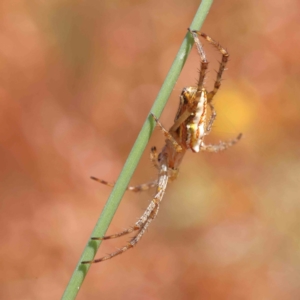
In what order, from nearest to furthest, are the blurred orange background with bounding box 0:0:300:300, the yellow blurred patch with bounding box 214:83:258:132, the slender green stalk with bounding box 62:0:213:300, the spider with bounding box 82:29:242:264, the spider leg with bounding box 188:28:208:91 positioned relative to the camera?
1. the slender green stalk with bounding box 62:0:213:300
2. the spider leg with bounding box 188:28:208:91
3. the spider with bounding box 82:29:242:264
4. the blurred orange background with bounding box 0:0:300:300
5. the yellow blurred patch with bounding box 214:83:258:132

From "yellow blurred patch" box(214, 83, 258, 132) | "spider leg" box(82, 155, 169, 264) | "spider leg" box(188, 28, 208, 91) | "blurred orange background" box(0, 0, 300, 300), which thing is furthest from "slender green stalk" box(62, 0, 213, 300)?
"yellow blurred patch" box(214, 83, 258, 132)

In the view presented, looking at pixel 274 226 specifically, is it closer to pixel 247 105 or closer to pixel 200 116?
pixel 247 105

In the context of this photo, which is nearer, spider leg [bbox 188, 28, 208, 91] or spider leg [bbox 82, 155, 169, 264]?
spider leg [bbox 188, 28, 208, 91]

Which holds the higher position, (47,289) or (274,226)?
(274,226)

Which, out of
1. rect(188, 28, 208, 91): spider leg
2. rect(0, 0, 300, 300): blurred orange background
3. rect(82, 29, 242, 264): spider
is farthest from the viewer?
rect(0, 0, 300, 300): blurred orange background

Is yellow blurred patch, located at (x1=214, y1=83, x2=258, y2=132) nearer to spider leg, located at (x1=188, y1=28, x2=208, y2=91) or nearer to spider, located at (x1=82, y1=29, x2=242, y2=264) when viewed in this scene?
spider, located at (x1=82, y1=29, x2=242, y2=264)

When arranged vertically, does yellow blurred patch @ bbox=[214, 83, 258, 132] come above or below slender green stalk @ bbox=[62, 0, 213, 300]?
above

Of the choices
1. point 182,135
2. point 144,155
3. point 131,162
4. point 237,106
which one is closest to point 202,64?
point 182,135

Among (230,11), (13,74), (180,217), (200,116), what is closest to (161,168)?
(200,116)

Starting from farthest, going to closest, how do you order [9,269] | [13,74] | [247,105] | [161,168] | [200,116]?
[247,105] → [13,74] → [9,269] → [161,168] → [200,116]
